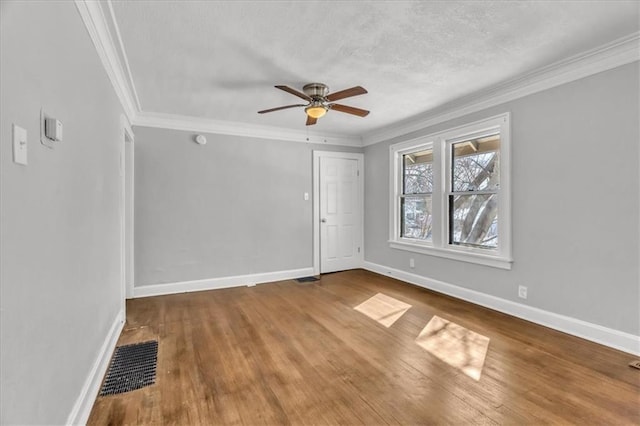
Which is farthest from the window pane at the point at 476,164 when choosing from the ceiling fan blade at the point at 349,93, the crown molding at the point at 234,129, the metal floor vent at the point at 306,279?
the metal floor vent at the point at 306,279

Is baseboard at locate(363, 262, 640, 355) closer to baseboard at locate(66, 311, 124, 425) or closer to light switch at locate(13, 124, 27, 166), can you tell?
baseboard at locate(66, 311, 124, 425)

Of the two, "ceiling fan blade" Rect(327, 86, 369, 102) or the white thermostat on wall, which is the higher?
"ceiling fan blade" Rect(327, 86, 369, 102)

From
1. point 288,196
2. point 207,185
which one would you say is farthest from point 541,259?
point 207,185

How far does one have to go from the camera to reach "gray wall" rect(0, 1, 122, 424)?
1004 millimetres

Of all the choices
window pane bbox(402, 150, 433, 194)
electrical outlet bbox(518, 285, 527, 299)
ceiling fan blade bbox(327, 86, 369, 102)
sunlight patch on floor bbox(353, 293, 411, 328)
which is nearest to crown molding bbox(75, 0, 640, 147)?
window pane bbox(402, 150, 433, 194)

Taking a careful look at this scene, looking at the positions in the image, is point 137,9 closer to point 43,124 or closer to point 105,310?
point 43,124

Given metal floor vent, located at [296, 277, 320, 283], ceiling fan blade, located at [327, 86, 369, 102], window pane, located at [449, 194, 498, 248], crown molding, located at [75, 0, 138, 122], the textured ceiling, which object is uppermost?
the textured ceiling

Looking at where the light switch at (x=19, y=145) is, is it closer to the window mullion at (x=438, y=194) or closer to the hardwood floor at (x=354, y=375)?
the hardwood floor at (x=354, y=375)

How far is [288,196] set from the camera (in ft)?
16.8

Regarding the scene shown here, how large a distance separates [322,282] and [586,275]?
10.4 feet

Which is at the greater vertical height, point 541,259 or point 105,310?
point 541,259

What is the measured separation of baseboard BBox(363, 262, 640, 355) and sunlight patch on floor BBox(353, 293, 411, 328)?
747 mm

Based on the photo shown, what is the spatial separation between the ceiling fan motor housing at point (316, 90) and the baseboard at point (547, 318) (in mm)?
2876

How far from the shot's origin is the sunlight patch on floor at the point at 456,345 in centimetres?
235
